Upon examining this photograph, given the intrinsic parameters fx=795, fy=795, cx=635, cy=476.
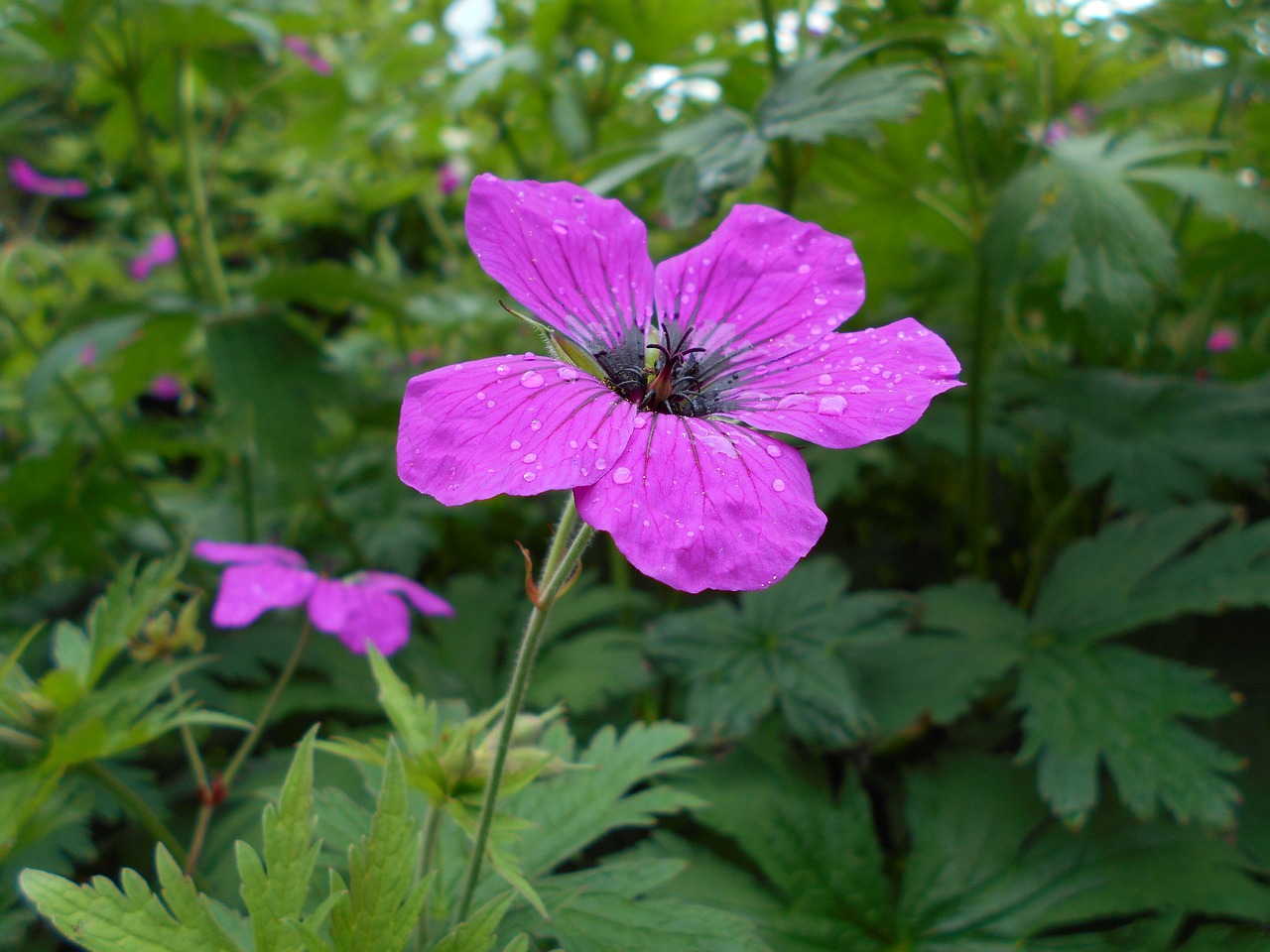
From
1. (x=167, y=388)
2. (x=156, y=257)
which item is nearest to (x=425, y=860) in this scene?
(x=167, y=388)

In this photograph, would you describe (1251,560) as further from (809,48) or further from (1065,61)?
(809,48)

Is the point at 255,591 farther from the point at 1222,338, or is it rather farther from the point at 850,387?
the point at 1222,338

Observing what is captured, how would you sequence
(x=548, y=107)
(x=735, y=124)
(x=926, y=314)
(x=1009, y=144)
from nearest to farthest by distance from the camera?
(x=735, y=124) < (x=1009, y=144) < (x=548, y=107) < (x=926, y=314)

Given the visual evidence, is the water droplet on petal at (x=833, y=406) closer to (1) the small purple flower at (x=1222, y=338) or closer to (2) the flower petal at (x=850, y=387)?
(2) the flower petal at (x=850, y=387)

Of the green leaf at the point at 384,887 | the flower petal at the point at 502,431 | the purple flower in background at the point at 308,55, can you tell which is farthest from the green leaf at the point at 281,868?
the purple flower in background at the point at 308,55

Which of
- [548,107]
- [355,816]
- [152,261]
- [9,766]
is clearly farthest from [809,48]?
[152,261]

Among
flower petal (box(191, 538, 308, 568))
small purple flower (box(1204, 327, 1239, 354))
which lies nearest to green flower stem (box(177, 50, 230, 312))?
flower petal (box(191, 538, 308, 568))
